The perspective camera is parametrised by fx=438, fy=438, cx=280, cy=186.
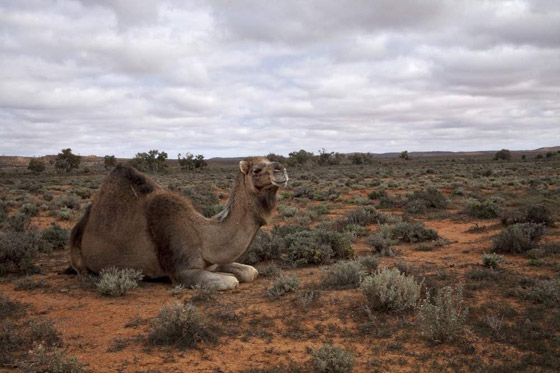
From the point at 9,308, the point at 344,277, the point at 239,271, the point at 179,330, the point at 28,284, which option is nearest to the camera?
the point at 179,330

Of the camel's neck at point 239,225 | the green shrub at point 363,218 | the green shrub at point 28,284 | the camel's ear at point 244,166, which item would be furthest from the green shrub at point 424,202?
the green shrub at point 28,284

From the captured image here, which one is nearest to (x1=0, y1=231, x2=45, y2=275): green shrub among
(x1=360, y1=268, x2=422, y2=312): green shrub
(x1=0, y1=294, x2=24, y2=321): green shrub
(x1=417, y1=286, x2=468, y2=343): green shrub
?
(x1=0, y1=294, x2=24, y2=321): green shrub

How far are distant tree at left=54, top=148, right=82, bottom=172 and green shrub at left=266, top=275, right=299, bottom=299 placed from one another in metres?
65.1

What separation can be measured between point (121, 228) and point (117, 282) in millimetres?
1029

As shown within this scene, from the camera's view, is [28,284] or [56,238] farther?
[56,238]

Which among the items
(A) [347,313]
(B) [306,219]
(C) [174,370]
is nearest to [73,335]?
(C) [174,370]

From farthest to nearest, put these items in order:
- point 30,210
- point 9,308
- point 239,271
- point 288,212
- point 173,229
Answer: point 30,210 → point 288,212 → point 239,271 → point 173,229 → point 9,308

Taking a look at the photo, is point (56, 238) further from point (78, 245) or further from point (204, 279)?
point (204, 279)

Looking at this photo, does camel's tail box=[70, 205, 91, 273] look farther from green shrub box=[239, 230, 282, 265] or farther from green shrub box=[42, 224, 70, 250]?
green shrub box=[42, 224, 70, 250]

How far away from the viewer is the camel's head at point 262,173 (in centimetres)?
675

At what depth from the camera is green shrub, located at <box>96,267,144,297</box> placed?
7004 mm

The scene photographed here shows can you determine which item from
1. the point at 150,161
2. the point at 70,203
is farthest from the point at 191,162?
the point at 70,203

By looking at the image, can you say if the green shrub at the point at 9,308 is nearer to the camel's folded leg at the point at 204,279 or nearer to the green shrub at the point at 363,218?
the camel's folded leg at the point at 204,279

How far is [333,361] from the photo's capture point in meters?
4.59
